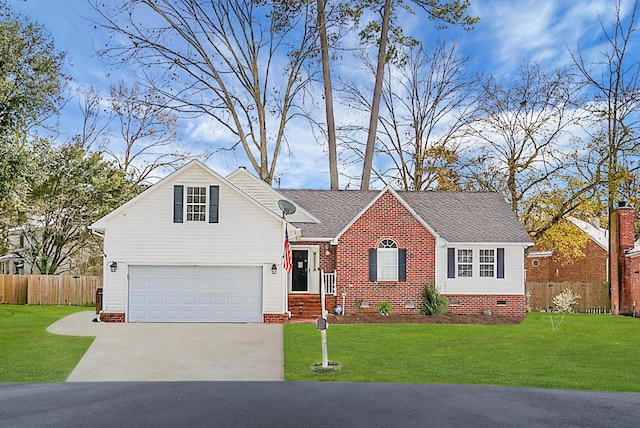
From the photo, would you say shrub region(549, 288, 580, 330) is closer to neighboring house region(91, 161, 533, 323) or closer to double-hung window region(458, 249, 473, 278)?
neighboring house region(91, 161, 533, 323)

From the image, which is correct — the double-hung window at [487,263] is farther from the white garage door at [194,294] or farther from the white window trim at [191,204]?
the white window trim at [191,204]

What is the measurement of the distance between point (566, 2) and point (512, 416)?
2093cm

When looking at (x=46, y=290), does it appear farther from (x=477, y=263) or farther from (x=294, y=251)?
(x=477, y=263)

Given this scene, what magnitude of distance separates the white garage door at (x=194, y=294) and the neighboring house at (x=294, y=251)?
1.3 inches

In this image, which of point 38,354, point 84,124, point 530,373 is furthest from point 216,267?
point 84,124

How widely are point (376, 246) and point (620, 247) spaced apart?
12673mm

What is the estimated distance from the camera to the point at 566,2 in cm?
2559

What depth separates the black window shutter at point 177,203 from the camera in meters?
22.2

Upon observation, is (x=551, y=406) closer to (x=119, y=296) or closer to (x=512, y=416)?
(x=512, y=416)

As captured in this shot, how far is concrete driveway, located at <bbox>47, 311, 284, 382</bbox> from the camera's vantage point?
13609 millimetres

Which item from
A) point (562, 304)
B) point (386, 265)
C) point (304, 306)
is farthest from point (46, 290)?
point (562, 304)

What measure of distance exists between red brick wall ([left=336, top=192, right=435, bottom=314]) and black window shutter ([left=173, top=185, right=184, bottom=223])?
6080 millimetres

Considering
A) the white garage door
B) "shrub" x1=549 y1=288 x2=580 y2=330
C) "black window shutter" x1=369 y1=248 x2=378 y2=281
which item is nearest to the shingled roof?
"black window shutter" x1=369 y1=248 x2=378 y2=281

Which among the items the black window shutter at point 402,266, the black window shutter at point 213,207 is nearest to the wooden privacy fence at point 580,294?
the black window shutter at point 402,266
